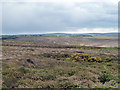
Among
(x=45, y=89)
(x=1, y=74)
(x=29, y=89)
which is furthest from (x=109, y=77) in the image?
(x=1, y=74)

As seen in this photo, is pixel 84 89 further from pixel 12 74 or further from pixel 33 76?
pixel 12 74

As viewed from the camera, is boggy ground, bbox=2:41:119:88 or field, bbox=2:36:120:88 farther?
field, bbox=2:36:120:88

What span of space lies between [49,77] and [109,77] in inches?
198

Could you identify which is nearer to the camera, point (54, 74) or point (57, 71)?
point (54, 74)

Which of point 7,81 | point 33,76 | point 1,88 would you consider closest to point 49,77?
point 33,76

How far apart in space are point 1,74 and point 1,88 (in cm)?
378

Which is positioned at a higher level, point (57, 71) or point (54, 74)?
point (54, 74)

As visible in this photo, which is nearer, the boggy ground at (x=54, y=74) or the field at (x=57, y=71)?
the boggy ground at (x=54, y=74)

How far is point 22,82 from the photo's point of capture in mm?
11609

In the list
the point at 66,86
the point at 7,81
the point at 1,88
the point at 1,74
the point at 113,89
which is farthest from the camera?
the point at 1,74

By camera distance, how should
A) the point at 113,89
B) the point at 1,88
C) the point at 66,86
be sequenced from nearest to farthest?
the point at 113,89 → the point at 1,88 → the point at 66,86

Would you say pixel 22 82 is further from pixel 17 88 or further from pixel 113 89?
pixel 113 89

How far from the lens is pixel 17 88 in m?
10.1

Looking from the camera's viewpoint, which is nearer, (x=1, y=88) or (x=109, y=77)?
(x=1, y=88)
